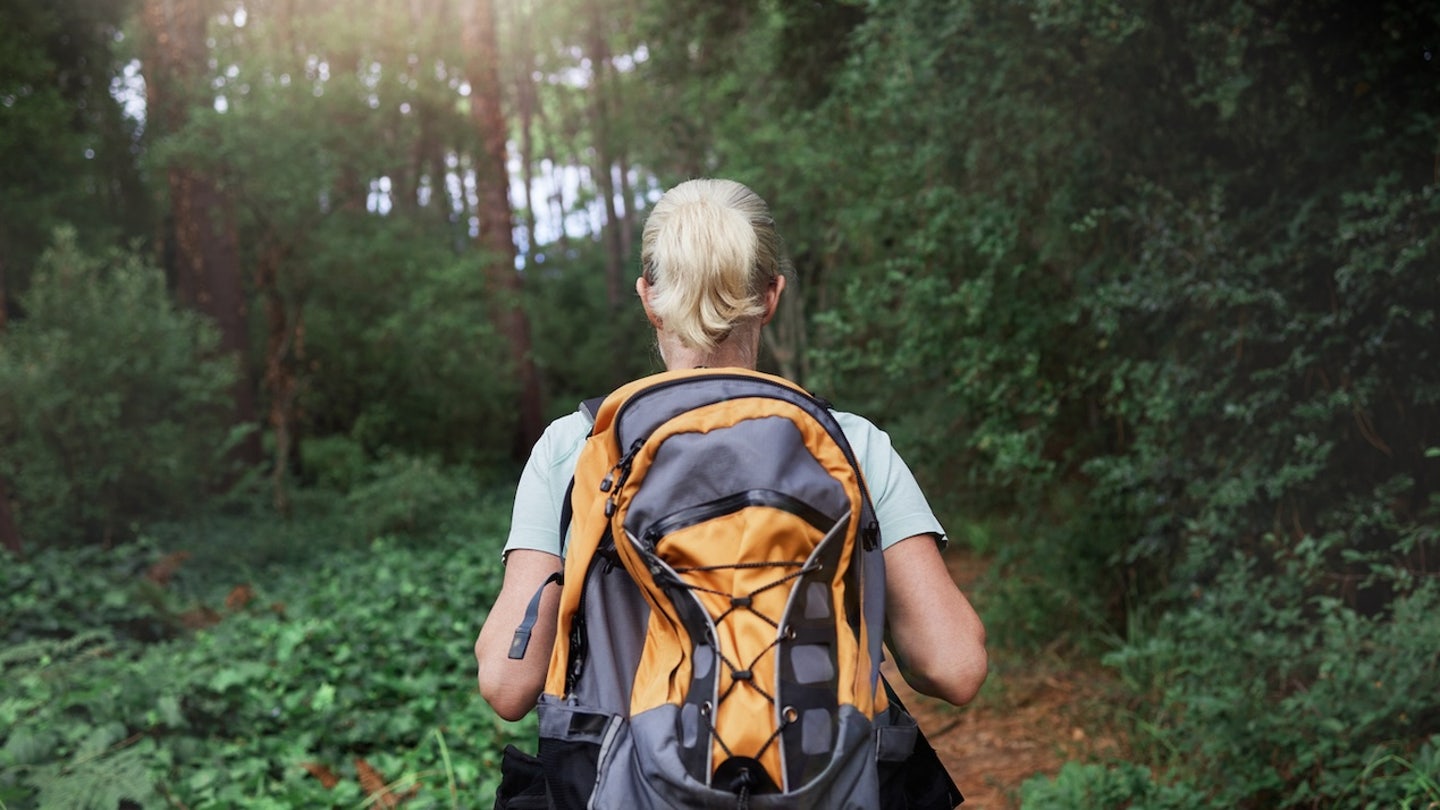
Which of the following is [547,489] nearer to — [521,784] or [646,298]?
[646,298]

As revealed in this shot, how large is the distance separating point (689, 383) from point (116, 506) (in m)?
15.1

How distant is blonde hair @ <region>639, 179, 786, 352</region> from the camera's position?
2012mm

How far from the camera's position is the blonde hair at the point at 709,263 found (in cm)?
201

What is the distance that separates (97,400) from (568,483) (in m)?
14.4

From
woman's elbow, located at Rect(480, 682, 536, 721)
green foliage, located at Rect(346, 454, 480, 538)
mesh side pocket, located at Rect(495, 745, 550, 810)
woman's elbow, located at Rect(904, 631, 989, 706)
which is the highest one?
woman's elbow, located at Rect(904, 631, 989, 706)

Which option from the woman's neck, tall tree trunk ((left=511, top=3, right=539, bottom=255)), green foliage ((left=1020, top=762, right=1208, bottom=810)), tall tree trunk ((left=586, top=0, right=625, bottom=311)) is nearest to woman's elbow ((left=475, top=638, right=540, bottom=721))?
the woman's neck

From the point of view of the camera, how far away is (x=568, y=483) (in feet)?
6.87

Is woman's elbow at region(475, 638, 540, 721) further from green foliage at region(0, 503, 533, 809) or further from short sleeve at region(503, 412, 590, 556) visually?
green foliage at region(0, 503, 533, 809)

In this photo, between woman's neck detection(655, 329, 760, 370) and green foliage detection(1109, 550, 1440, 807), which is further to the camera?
green foliage detection(1109, 550, 1440, 807)

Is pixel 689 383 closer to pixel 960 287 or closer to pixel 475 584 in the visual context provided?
pixel 960 287

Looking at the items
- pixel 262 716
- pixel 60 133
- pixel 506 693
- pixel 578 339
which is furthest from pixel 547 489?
pixel 578 339

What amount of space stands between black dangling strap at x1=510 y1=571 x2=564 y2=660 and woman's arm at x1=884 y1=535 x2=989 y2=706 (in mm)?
545

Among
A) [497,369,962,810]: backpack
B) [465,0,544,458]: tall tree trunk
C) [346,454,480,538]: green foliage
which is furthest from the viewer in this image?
[465,0,544,458]: tall tree trunk

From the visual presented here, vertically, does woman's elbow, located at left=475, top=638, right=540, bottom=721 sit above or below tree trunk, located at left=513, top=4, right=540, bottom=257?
below
